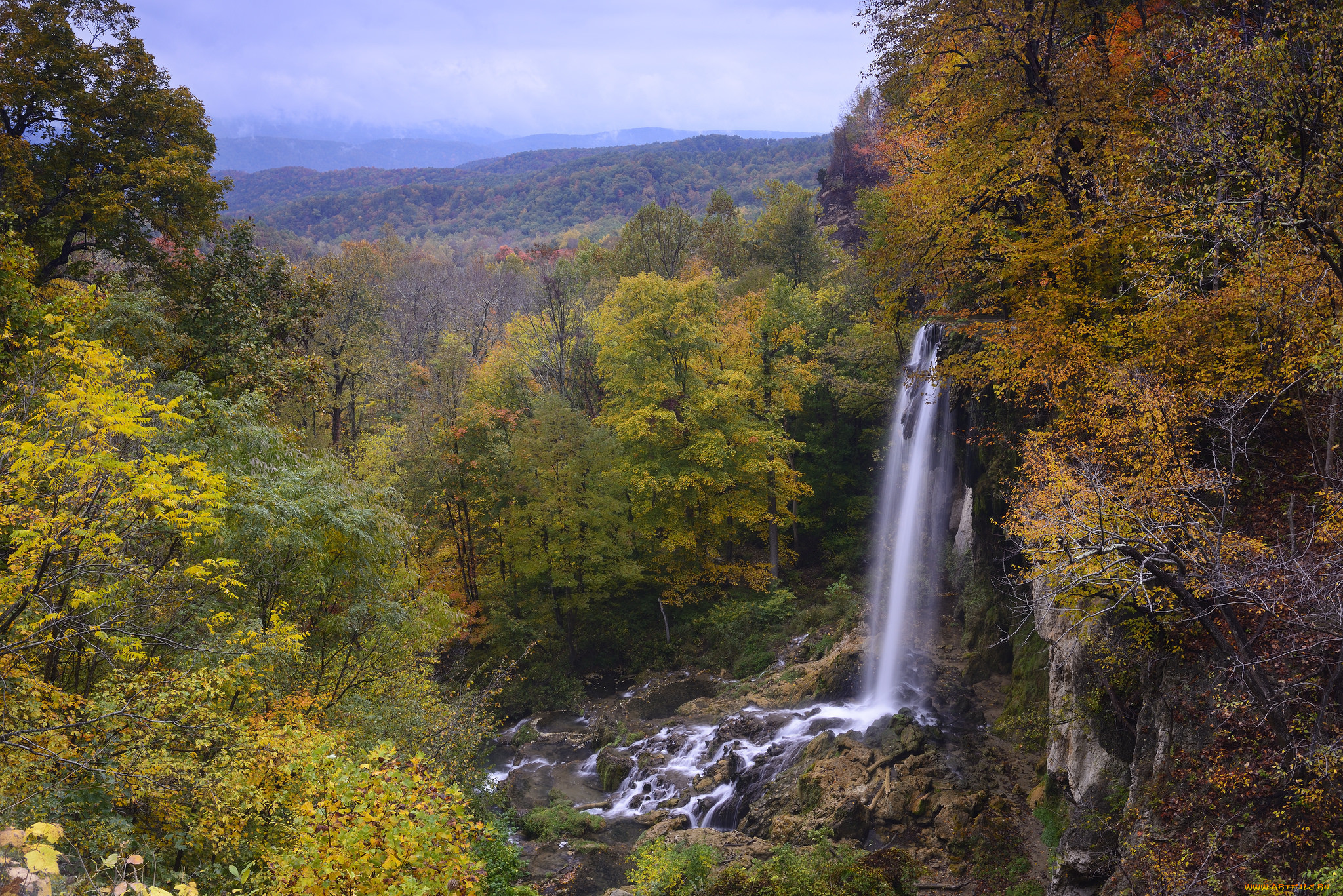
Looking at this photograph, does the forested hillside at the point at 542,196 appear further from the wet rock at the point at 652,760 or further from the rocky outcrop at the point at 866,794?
the rocky outcrop at the point at 866,794

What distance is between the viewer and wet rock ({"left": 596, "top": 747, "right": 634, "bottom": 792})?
667 inches

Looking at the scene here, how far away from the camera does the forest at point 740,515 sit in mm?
6359

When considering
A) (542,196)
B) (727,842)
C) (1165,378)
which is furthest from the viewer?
(542,196)

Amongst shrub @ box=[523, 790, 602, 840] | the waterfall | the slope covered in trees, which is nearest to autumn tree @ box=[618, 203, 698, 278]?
the waterfall

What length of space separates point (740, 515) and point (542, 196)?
320 ft

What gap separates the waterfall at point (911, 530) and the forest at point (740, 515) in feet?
2.34

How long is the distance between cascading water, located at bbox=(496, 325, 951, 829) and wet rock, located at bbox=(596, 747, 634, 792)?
0.51ft

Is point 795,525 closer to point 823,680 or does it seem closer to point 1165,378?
point 823,680

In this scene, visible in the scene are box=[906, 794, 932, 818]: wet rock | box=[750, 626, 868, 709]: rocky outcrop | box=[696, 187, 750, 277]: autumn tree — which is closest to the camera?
box=[906, 794, 932, 818]: wet rock

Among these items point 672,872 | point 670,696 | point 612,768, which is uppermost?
point 672,872

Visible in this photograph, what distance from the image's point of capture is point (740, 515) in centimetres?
2450

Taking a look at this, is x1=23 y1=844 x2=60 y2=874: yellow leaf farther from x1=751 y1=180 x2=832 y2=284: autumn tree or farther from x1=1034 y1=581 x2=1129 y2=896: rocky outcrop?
x1=751 y1=180 x2=832 y2=284: autumn tree

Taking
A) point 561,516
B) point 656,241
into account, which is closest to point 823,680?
point 561,516

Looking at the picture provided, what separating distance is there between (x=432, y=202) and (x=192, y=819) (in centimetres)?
11999
